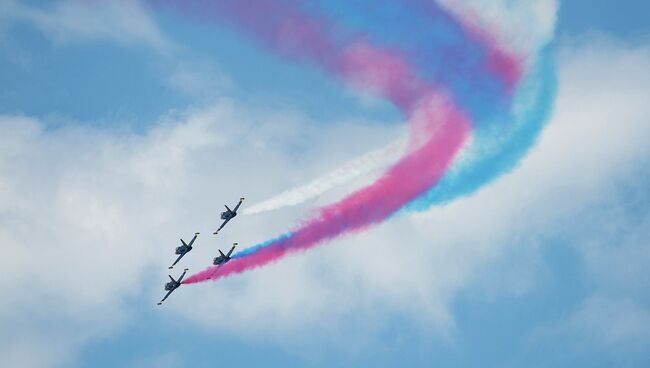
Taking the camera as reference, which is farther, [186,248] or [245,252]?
[186,248]

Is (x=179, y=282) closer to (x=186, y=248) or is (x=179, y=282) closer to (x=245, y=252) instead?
(x=186, y=248)

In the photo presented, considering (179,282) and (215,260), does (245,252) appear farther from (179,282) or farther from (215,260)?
(179,282)

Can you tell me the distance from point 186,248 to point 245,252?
749 centimetres

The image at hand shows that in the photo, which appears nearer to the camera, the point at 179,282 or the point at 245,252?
the point at 245,252

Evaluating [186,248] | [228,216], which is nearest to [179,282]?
[186,248]

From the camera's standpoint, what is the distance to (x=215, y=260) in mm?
78562

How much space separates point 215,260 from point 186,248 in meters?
4.53

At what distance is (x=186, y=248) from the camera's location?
81.9 metres

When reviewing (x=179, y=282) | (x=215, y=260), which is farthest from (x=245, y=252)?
(x=179, y=282)

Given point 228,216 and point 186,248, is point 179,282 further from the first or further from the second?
point 228,216

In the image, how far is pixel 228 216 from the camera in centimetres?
7888

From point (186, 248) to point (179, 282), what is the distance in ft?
10.6
